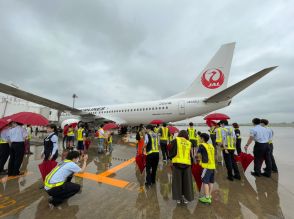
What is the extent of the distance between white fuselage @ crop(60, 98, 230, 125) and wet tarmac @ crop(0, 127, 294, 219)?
956 cm

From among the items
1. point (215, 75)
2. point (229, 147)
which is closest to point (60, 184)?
point (229, 147)

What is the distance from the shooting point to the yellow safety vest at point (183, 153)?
12.3 feet

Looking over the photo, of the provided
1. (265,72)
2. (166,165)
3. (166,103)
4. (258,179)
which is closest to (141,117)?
(166,103)

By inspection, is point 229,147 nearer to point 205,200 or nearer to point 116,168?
point 205,200

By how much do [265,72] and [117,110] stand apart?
15637 millimetres

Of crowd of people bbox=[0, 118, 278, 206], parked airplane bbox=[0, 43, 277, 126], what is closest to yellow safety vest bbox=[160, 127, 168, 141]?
crowd of people bbox=[0, 118, 278, 206]

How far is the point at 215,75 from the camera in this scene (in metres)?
15.5

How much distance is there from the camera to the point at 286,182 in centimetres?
551

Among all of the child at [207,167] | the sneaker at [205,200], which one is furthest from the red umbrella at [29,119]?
the sneaker at [205,200]

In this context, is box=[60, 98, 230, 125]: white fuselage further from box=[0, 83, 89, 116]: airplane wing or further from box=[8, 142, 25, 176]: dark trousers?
box=[8, 142, 25, 176]: dark trousers

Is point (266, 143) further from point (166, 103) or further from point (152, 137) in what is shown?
point (166, 103)

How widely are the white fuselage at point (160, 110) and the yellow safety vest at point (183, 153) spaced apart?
1179cm

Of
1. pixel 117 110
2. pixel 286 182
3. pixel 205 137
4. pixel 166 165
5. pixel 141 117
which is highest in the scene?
pixel 117 110

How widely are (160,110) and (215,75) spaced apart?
21.2ft
